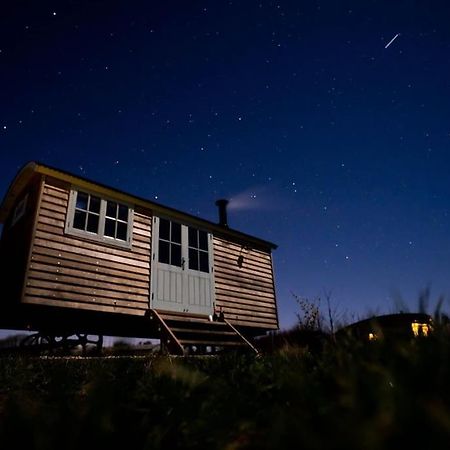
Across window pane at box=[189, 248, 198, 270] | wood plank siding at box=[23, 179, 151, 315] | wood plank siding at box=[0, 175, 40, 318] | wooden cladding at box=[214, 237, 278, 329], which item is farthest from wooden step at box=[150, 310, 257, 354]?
wood plank siding at box=[0, 175, 40, 318]

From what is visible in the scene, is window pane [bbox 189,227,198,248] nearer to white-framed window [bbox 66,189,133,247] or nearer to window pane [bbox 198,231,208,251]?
window pane [bbox 198,231,208,251]

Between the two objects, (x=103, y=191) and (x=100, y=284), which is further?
(x=103, y=191)

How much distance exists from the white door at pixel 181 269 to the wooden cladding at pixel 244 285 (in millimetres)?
466

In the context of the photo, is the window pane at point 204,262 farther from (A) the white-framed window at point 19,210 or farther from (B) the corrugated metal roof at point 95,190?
(A) the white-framed window at point 19,210

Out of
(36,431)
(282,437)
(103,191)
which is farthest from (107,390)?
(103,191)

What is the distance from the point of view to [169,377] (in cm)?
259

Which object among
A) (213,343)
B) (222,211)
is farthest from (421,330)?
(222,211)

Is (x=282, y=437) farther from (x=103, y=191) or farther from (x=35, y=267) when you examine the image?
(x=103, y=191)

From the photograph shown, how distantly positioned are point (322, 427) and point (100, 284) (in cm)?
775

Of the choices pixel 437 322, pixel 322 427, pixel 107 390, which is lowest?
pixel 322 427

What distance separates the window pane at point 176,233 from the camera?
10.6 metres

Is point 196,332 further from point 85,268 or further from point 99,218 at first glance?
point 99,218

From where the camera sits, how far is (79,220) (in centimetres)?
880

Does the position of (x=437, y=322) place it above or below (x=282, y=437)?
above
